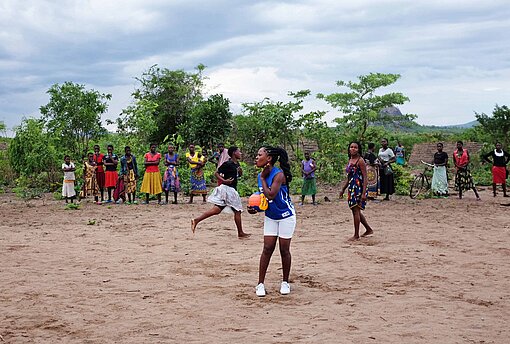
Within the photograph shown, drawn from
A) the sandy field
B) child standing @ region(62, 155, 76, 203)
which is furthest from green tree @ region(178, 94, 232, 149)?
the sandy field

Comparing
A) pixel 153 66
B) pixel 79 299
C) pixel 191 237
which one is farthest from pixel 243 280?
pixel 153 66

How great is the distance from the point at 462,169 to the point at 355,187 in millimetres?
7590

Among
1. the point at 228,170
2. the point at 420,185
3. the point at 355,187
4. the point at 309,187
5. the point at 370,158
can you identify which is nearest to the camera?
the point at 355,187

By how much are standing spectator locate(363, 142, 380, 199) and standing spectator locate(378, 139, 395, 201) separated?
0.30 metres

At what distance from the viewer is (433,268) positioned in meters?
7.55

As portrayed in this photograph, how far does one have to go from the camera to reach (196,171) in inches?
616

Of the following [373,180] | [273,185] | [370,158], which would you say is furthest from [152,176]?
[273,185]

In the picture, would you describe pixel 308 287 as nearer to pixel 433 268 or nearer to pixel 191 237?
pixel 433 268

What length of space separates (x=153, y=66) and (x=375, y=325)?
77.3ft

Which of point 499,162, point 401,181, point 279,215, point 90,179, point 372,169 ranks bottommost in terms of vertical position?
point 279,215

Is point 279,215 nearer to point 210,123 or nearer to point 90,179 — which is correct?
point 90,179

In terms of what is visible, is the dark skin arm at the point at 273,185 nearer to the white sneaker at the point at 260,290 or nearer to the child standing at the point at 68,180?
the white sneaker at the point at 260,290

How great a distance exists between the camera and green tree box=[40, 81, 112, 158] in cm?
1903

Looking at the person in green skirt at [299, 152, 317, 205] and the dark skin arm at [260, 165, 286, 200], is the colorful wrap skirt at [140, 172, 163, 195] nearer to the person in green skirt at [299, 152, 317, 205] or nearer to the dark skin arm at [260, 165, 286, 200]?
the person in green skirt at [299, 152, 317, 205]
